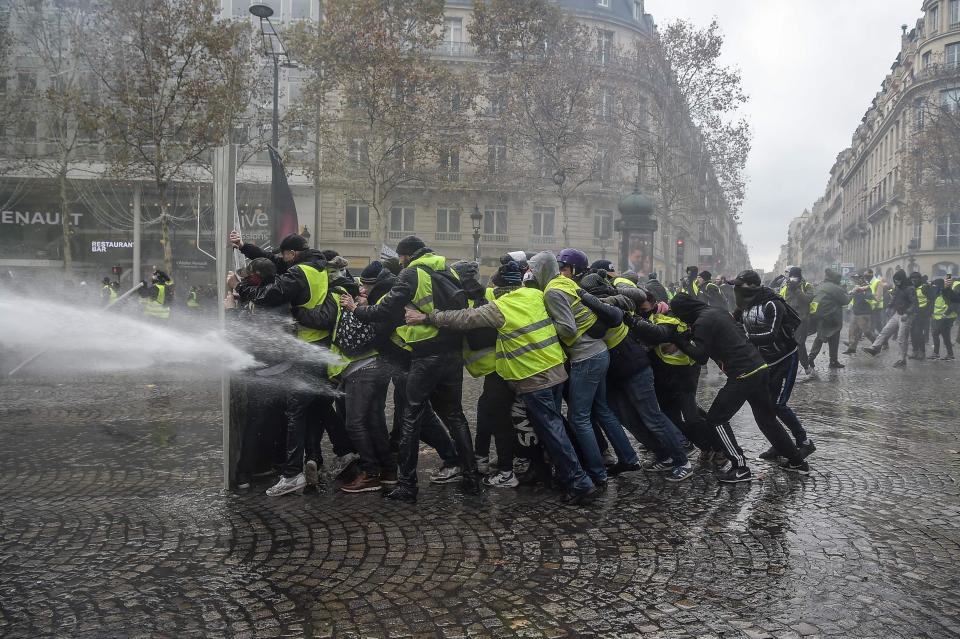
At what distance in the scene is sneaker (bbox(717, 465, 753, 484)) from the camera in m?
5.70

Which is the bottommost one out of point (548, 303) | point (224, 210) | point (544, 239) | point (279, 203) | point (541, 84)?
point (548, 303)

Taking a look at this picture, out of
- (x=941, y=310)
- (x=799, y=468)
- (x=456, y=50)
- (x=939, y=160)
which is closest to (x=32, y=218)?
(x=456, y=50)

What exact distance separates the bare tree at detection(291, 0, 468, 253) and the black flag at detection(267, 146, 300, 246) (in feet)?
59.9

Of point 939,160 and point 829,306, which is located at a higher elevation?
point 939,160

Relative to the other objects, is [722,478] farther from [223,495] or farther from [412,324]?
[223,495]

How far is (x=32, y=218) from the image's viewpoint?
117ft

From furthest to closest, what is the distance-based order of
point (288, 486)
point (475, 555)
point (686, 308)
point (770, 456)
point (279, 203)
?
point (279, 203)
point (770, 456)
point (686, 308)
point (288, 486)
point (475, 555)

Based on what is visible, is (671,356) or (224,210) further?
(671,356)

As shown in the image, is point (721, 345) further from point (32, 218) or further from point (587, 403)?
point (32, 218)

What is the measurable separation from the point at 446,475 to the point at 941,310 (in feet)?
46.7

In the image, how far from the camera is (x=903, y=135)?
53500 mm

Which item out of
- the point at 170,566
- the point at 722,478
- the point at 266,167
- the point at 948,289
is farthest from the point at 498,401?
the point at 266,167

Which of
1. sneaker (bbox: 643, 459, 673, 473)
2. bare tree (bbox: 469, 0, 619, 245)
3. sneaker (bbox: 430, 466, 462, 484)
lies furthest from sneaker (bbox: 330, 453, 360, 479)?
bare tree (bbox: 469, 0, 619, 245)

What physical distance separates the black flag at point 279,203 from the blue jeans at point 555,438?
17.8 ft
